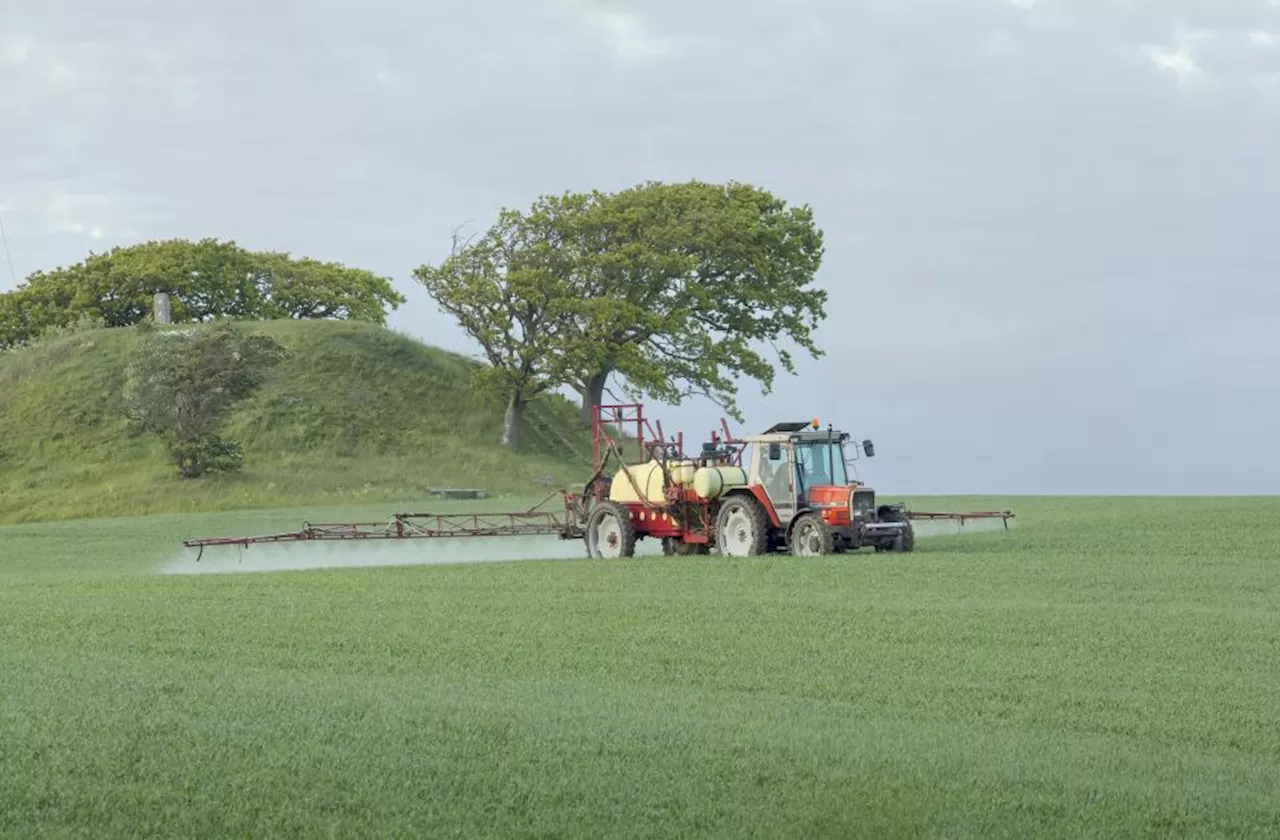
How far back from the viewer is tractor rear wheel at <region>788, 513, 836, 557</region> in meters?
25.7

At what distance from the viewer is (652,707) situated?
474 inches

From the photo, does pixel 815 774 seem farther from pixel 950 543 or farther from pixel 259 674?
pixel 950 543

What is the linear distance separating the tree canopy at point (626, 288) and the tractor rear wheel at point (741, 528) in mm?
32704

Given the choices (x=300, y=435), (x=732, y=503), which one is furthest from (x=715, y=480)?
(x=300, y=435)

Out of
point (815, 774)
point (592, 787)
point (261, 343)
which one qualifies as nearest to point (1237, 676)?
point (815, 774)

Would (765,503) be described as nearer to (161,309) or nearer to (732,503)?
(732,503)

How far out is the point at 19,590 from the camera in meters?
23.7

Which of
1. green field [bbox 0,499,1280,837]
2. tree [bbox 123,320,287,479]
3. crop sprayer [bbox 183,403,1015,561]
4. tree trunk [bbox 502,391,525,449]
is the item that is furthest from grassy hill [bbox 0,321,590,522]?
green field [bbox 0,499,1280,837]

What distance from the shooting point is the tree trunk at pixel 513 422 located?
2504 inches

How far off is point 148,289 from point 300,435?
29.1m

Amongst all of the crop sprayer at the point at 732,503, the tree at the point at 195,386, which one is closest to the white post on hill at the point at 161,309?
the tree at the point at 195,386

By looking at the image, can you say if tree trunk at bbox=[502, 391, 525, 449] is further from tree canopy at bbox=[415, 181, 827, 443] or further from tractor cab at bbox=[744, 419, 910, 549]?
tractor cab at bbox=[744, 419, 910, 549]

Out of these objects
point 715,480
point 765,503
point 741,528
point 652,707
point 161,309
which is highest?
point 161,309

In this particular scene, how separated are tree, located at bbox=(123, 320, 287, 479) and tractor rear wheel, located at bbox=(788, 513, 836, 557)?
33042mm
